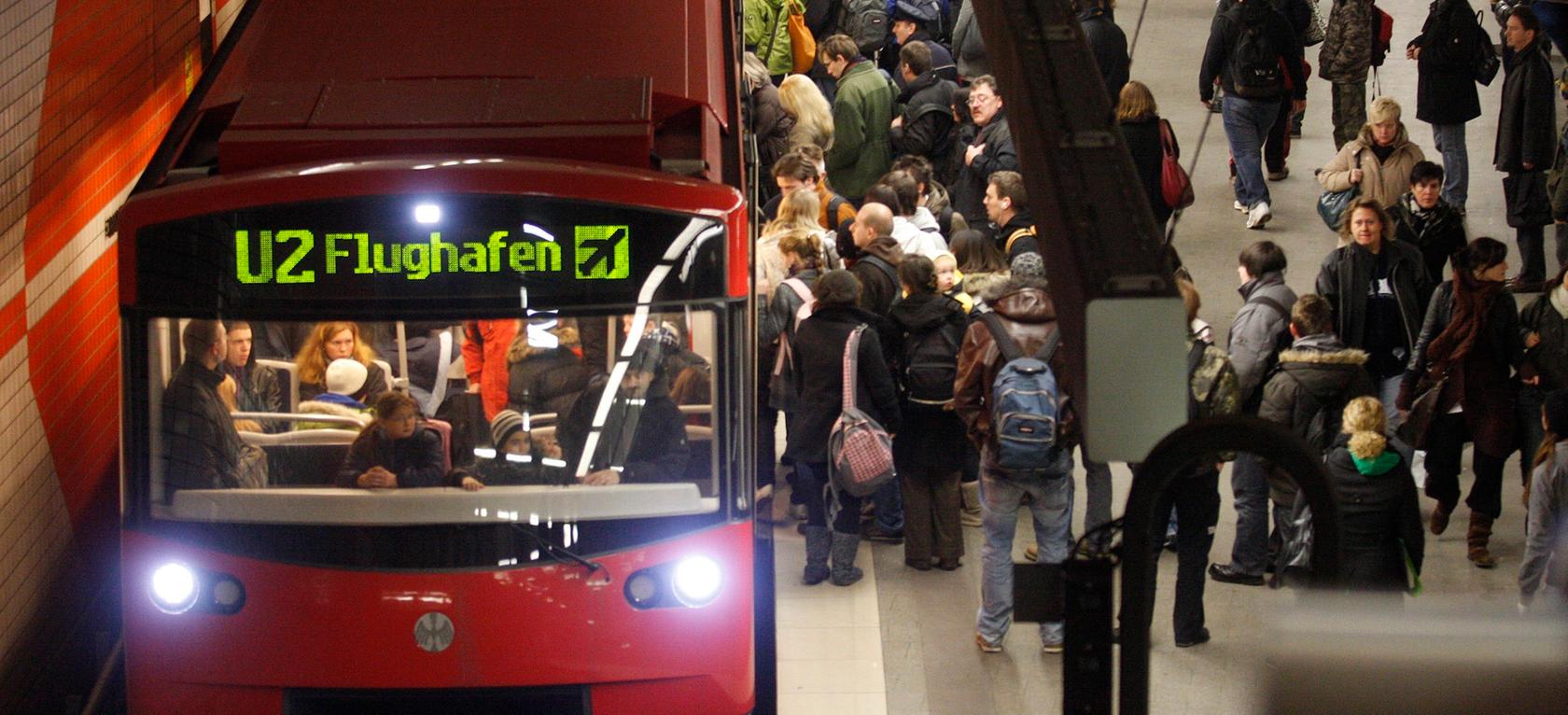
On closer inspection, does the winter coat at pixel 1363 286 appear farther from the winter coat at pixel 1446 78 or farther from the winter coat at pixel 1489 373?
the winter coat at pixel 1446 78

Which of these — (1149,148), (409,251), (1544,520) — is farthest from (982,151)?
(409,251)

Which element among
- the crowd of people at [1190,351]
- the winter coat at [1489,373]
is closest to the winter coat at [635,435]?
the crowd of people at [1190,351]

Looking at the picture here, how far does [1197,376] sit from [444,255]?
344 cm

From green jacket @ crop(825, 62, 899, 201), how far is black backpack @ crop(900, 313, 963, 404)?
14.8 feet

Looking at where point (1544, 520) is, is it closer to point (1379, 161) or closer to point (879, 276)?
point (879, 276)

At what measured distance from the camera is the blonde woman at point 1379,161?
1084 cm

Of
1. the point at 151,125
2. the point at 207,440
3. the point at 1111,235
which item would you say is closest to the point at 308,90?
the point at 207,440

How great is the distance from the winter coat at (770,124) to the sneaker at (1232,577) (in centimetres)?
469

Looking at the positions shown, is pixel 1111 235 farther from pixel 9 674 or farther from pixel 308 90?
pixel 9 674

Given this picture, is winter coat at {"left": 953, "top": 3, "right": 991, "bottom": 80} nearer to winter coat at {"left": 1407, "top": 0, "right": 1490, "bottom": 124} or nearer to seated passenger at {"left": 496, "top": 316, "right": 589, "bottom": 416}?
winter coat at {"left": 1407, "top": 0, "right": 1490, "bottom": 124}

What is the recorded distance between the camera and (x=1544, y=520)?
764cm

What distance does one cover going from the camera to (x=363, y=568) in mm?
6051

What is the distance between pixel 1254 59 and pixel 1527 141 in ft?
6.38

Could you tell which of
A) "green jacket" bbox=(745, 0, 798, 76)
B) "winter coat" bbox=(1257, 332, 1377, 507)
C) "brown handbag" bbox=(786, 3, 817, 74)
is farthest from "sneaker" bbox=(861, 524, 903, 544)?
"brown handbag" bbox=(786, 3, 817, 74)
